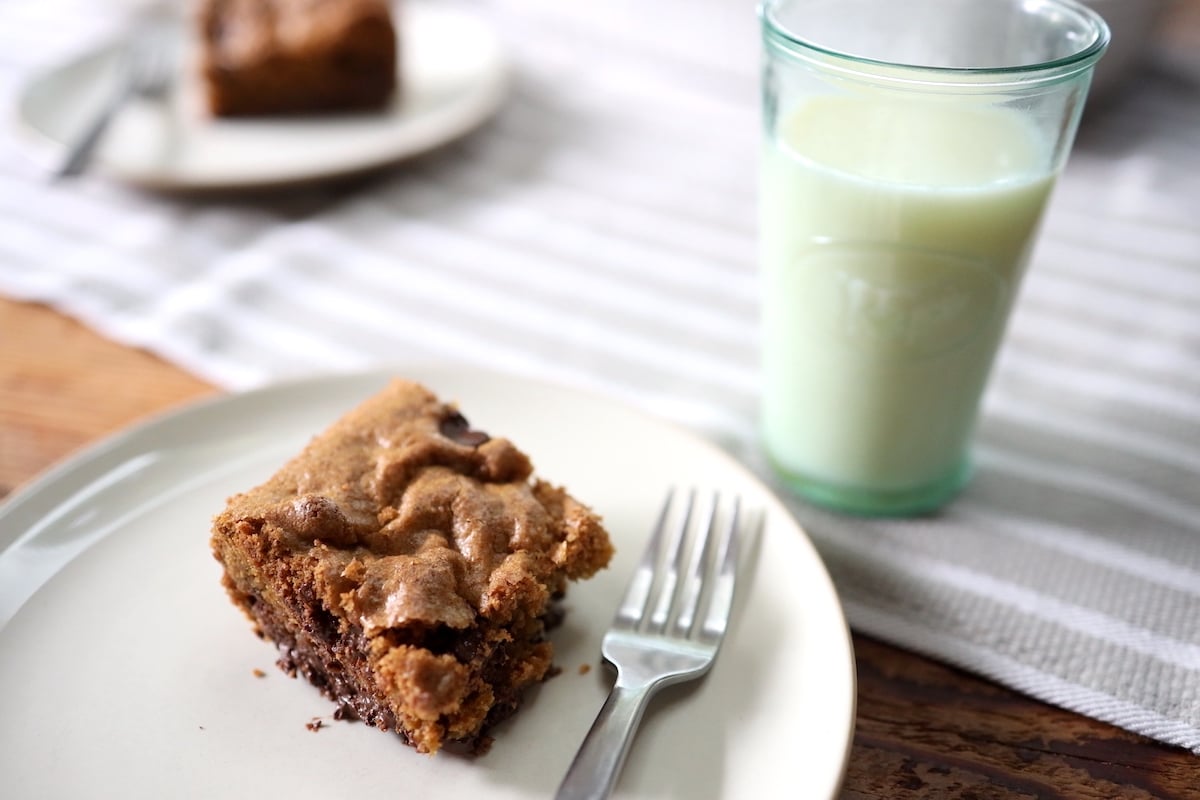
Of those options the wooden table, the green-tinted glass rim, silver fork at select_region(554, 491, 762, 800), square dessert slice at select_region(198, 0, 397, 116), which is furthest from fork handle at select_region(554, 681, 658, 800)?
square dessert slice at select_region(198, 0, 397, 116)

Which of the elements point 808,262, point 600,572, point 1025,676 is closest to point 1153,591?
point 1025,676

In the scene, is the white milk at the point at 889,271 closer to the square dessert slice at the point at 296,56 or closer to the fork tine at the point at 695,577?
the fork tine at the point at 695,577

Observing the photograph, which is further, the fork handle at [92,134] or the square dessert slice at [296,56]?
the square dessert slice at [296,56]

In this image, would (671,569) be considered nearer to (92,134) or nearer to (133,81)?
(92,134)

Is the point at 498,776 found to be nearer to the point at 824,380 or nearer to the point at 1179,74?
the point at 824,380

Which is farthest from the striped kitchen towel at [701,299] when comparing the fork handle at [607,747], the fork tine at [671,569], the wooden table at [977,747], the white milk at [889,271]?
the fork handle at [607,747]

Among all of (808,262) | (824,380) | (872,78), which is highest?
(872,78)

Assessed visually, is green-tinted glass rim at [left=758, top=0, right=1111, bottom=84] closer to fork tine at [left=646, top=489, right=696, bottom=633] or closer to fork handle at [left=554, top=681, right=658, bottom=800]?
fork tine at [left=646, top=489, right=696, bottom=633]
